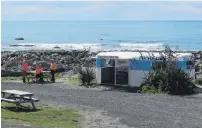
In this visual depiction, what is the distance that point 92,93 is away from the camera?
2297cm

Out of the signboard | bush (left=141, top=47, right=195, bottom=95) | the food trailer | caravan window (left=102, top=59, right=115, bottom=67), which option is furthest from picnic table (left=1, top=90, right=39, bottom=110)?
caravan window (left=102, top=59, right=115, bottom=67)

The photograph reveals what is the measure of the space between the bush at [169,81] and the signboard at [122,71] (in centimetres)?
206

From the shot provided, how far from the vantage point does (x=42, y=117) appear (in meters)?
16.0

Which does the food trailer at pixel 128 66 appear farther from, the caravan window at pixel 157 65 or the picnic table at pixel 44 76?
the picnic table at pixel 44 76

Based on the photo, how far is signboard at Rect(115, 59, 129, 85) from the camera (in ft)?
86.9

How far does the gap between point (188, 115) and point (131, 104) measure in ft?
10.1

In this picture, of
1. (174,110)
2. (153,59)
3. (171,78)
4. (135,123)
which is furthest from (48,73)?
(135,123)

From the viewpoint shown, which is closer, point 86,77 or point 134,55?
point 134,55

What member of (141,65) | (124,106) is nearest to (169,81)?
(141,65)

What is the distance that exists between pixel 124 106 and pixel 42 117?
402cm

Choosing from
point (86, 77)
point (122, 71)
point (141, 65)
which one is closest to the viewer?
point (141, 65)

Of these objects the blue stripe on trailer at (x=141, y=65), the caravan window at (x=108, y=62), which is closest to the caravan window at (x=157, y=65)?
the blue stripe on trailer at (x=141, y=65)

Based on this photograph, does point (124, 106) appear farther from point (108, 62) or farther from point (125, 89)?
point (108, 62)

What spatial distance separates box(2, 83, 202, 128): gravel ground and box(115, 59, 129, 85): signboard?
158 centimetres
